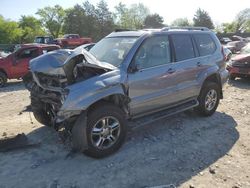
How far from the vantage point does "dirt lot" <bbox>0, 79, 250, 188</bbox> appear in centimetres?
441

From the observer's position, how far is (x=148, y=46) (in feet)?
18.6

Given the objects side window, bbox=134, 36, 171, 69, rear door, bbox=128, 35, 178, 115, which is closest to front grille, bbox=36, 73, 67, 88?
rear door, bbox=128, 35, 178, 115

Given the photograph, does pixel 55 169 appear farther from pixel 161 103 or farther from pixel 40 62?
pixel 161 103

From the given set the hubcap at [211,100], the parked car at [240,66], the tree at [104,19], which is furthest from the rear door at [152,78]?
the tree at [104,19]

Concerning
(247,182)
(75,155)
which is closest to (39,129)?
(75,155)

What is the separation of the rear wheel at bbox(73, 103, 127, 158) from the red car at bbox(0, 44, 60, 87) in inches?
371

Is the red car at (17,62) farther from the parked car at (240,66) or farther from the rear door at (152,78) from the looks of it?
the rear door at (152,78)

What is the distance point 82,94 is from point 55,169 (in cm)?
119

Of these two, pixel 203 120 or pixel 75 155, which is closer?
A: pixel 75 155

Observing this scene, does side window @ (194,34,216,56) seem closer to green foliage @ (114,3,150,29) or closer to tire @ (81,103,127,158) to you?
tire @ (81,103,127,158)

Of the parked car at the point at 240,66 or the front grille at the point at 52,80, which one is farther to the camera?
the parked car at the point at 240,66

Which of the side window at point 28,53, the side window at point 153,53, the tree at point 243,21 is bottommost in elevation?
the tree at point 243,21

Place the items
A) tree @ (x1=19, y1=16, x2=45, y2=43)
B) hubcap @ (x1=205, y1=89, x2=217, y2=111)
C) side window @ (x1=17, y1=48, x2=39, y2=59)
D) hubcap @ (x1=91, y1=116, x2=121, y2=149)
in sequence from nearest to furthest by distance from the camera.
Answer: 1. hubcap @ (x1=91, y1=116, x2=121, y2=149)
2. hubcap @ (x1=205, y1=89, x2=217, y2=111)
3. side window @ (x1=17, y1=48, x2=39, y2=59)
4. tree @ (x1=19, y1=16, x2=45, y2=43)

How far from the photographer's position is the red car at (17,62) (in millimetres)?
13297
